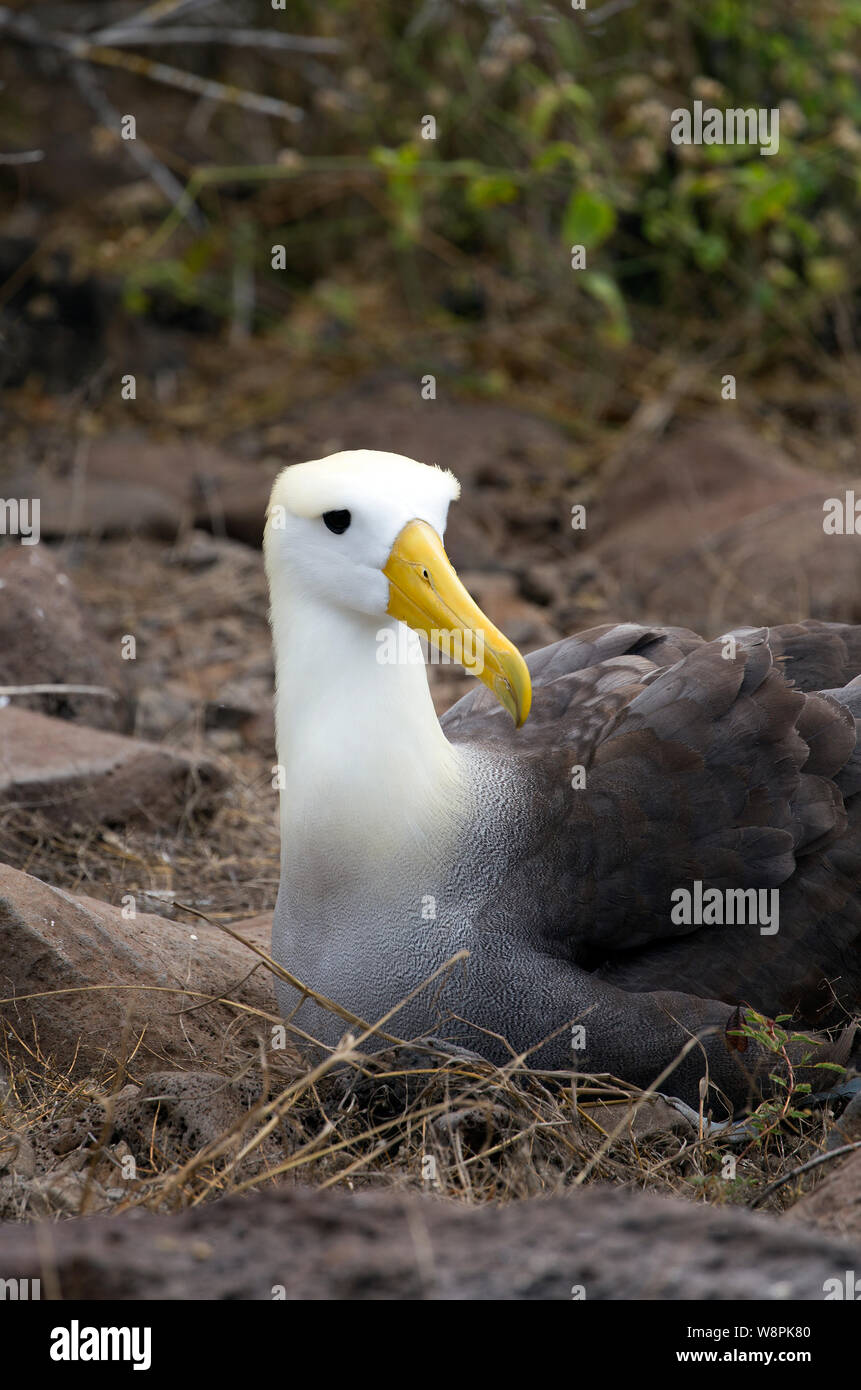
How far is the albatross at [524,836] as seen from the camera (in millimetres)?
3264

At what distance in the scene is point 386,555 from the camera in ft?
10.4

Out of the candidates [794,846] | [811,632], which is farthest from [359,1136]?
[811,632]

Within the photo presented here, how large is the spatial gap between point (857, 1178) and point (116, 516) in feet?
19.1

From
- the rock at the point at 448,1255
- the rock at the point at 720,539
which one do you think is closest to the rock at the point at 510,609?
the rock at the point at 720,539

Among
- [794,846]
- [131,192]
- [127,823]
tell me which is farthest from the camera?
[131,192]

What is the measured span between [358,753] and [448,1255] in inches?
52.3

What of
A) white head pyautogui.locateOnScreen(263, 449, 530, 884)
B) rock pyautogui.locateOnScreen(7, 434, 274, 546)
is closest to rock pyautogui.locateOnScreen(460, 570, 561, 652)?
rock pyautogui.locateOnScreen(7, 434, 274, 546)

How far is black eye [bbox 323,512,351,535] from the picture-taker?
3.23 metres

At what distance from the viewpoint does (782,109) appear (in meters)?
7.36

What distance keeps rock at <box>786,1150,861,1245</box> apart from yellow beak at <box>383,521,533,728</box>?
3.41ft

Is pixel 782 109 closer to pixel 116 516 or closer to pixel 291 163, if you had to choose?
pixel 291 163

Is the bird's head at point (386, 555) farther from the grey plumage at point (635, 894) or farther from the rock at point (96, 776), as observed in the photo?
the rock at point (96, 776)

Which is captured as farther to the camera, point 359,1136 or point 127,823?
point 127,823

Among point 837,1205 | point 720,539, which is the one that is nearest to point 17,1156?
point 837,1205
